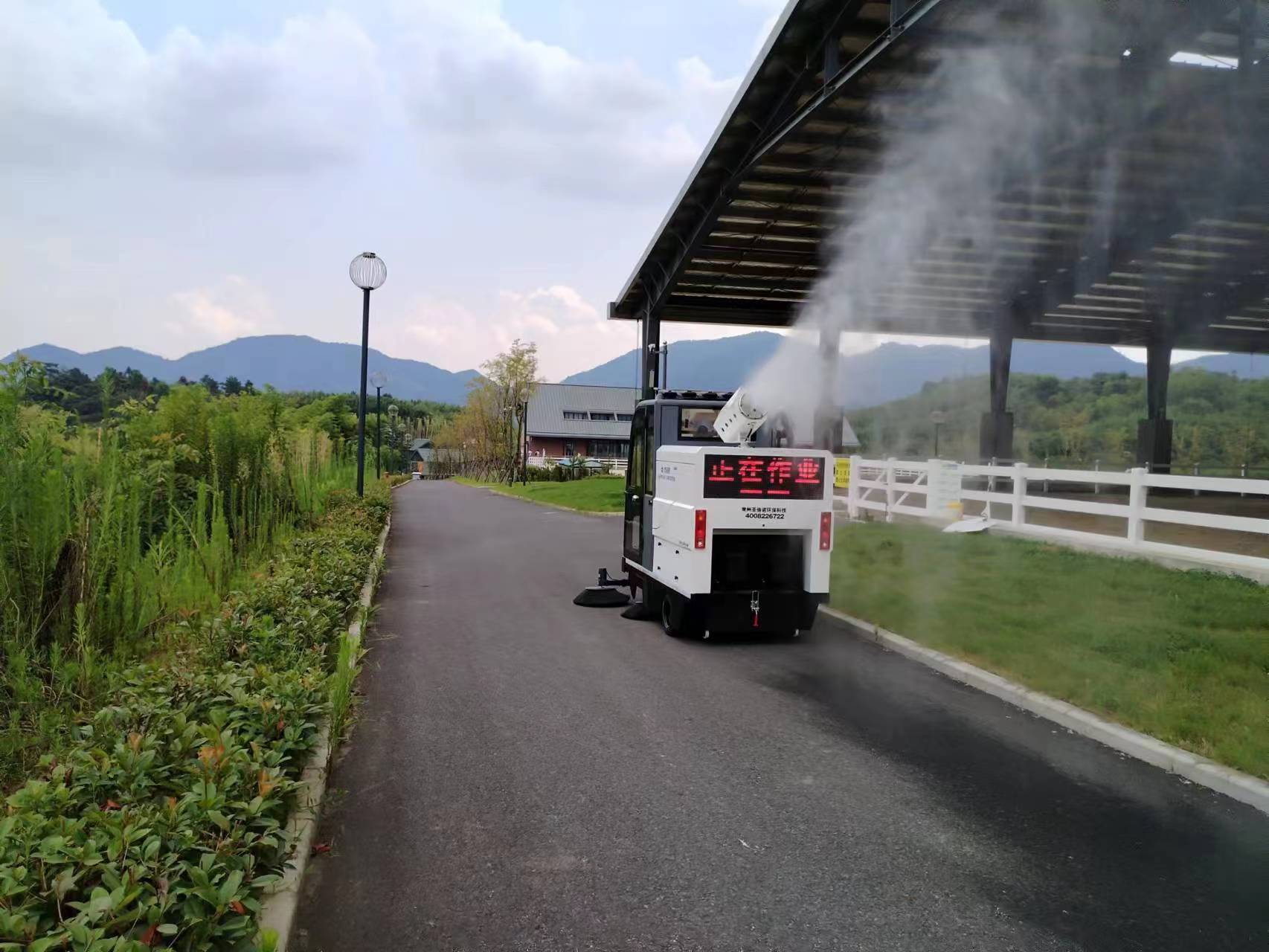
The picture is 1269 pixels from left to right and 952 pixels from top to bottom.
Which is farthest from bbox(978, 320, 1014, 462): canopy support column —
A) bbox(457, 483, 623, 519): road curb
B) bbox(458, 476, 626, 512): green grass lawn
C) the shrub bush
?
the shrub bush

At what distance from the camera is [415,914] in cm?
362

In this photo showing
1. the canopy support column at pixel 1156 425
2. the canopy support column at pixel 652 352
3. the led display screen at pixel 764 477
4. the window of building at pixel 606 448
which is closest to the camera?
the led display screen at pixel 764 477

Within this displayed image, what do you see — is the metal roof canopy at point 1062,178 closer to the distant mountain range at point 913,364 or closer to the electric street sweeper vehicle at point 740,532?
the distant mountain range at point 913,364

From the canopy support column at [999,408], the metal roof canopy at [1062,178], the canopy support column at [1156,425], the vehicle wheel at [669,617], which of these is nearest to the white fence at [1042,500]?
the canopy support column at [999,408]

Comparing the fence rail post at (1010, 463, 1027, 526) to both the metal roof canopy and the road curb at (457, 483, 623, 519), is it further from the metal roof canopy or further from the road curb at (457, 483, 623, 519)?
the road curb at (457, 483, 623, 519)

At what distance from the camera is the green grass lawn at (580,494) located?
28.8m

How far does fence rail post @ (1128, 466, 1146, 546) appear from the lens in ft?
39.1

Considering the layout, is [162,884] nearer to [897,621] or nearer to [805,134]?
[897,621]

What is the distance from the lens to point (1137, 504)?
1199 centimetres

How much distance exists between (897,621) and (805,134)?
8.25 meters

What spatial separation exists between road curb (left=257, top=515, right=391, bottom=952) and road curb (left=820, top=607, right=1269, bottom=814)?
4.92m

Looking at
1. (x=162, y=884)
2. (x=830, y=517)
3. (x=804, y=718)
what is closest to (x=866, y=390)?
(x=830, y=517)

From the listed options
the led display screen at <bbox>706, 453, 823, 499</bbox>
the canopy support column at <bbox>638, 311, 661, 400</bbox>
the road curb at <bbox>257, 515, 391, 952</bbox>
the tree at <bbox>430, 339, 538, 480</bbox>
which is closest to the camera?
the road curb at <bbox>257, 515, 391, 952</bbox>

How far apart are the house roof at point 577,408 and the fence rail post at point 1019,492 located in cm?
6137
